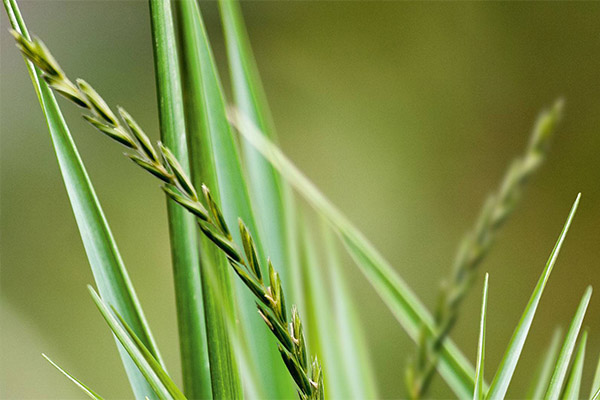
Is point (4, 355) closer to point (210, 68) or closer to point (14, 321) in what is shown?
point (14, 321)

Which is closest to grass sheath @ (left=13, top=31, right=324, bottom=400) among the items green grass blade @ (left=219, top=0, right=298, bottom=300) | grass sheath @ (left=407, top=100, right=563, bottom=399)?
grass sheath @ (left=407, top=100, right=563, bottom=399)

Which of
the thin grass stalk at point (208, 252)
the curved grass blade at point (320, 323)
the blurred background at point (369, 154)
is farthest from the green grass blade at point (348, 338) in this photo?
the blurred background at point (369, 154)

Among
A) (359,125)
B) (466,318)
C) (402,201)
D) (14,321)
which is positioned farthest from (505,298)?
(14,321)

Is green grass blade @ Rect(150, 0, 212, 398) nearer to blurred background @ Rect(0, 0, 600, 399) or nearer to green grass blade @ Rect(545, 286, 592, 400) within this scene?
green grass blade @ Rect(545, 286, 592, 400)

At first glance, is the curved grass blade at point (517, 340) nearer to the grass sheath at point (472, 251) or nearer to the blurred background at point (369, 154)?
the grass sheath at point (472, 251)

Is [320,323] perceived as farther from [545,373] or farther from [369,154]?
[369,154]
